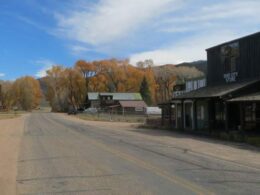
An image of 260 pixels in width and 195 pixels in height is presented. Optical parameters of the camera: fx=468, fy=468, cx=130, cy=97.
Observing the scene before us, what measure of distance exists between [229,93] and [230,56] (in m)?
6.49

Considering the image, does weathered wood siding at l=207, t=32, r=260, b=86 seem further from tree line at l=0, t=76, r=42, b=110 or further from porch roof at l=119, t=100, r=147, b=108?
tree line at l=0, t=76, r=42, b=110

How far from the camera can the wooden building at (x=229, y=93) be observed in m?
31.7

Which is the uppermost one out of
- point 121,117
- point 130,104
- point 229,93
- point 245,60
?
point 245,60

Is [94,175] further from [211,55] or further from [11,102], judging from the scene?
[11,102]

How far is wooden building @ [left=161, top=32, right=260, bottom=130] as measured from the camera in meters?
31.7

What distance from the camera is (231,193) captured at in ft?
32.1

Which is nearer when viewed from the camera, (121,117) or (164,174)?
(164,174)

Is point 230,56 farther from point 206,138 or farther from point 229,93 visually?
point 206,138

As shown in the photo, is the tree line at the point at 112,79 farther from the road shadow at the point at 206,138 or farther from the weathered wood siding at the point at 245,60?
the road shadow at the point at 206,138

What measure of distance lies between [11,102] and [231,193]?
551 feet

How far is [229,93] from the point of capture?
31375mm

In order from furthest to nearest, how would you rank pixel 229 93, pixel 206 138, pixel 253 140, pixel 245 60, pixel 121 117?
pixel 121 117 < pixel 245 60 < pixel 229 93 < pixel 206 138 < pixel 253 140

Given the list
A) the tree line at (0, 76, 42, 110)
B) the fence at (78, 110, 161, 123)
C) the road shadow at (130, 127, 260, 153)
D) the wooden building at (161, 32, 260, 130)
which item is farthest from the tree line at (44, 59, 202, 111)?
the road shadow at (130, 127, 260, 153)

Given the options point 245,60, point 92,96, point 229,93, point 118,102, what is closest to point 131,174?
point 229,93
